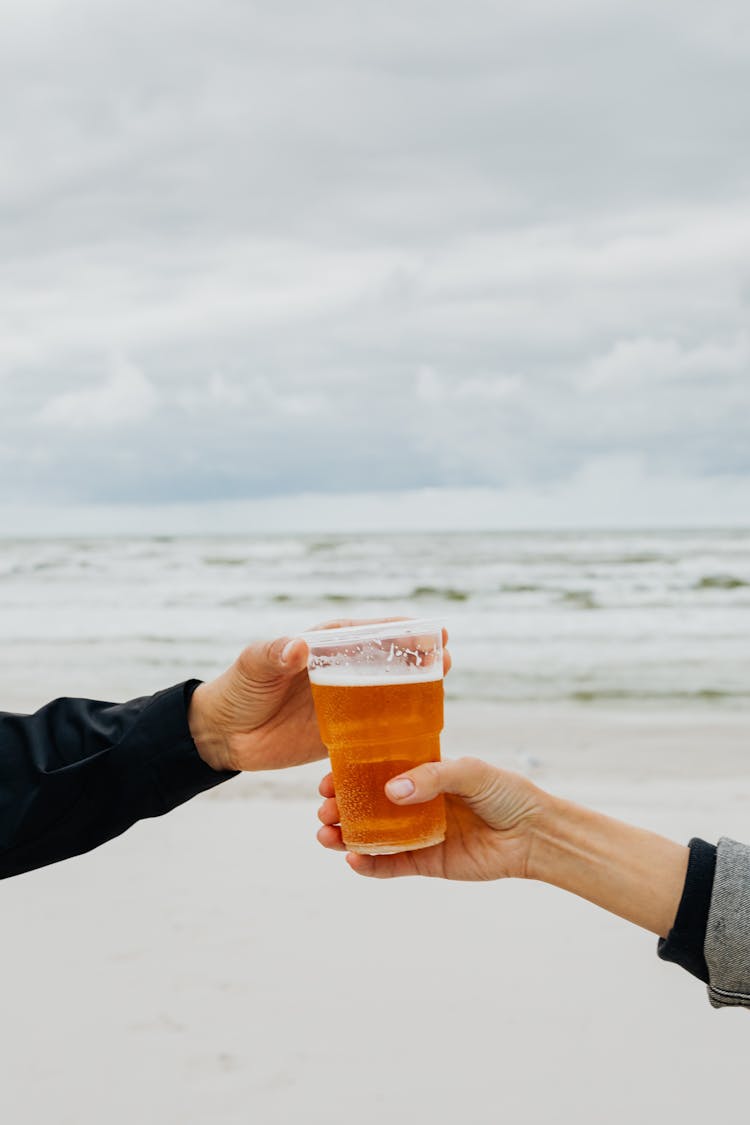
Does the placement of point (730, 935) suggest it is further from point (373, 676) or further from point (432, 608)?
point (432, 608)

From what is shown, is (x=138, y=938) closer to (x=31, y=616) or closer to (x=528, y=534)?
(x=31, y=616)

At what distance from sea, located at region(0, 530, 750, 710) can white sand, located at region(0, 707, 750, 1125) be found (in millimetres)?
1829

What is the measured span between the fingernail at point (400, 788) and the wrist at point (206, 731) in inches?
28.6

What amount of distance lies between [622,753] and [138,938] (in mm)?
4160

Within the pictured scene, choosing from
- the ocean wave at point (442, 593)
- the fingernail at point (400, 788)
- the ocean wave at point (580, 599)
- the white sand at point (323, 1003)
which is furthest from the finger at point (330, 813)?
the ocean wave at point (442, 593)

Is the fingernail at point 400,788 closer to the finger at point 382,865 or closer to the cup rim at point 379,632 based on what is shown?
the cup rim at point 379,632

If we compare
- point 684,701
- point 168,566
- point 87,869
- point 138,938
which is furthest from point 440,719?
point 168,566

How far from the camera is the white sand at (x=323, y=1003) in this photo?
10.0 feet

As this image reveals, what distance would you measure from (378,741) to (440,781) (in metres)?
0.12

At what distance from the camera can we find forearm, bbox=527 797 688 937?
1949 mm

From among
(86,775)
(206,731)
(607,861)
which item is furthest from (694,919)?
(86,775)

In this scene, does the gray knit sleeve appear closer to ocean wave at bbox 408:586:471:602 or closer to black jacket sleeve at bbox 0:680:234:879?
black jacket sleeve at bbox 0:680:234:879

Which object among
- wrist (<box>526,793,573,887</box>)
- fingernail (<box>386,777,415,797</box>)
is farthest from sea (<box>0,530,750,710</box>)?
wrist (<box>526,793,573,887</box>)

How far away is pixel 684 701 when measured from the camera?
31.4 feet
